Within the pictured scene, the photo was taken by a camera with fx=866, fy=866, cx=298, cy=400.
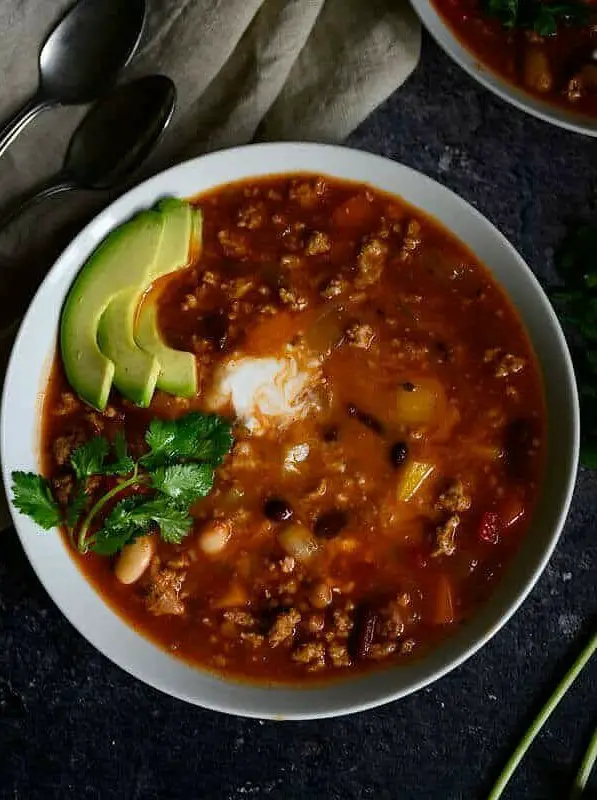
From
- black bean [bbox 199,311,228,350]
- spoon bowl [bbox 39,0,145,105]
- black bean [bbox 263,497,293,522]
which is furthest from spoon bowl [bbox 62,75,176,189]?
black bean [bbox 263,497,293,522]

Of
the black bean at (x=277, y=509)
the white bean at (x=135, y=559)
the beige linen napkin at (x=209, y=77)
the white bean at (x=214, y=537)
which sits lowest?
the black bean at (x=277, y=509)

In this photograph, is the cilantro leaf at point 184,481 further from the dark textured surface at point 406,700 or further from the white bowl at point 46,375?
the dark textured surface at point 406,700

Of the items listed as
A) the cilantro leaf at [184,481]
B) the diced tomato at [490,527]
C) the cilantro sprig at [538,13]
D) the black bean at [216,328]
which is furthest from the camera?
the cilantro sprig at [538,13]

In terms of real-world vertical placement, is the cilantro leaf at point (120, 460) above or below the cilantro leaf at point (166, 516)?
above

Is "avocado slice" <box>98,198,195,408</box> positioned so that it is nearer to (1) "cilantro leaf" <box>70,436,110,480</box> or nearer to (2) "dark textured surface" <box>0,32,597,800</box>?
(1) "cilantro leaf" <box>70,436,110,480</box>

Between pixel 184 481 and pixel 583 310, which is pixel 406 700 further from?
pixel 583 310

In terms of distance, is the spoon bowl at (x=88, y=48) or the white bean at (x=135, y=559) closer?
the white bean at (x=135, y=559)

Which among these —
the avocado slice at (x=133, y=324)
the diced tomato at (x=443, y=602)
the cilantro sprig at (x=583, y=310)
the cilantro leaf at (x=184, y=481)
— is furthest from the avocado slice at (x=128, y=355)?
the cilantro sprig at (x=583, y=310)

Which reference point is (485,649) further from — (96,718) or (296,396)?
(96,718)
